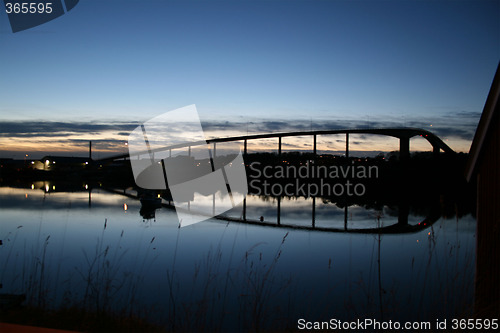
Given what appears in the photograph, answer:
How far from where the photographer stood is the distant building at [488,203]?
4602 millimetres

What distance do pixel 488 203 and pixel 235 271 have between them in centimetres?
731

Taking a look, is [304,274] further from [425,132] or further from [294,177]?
[294,177]

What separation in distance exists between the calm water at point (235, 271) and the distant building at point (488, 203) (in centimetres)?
23

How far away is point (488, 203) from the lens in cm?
503

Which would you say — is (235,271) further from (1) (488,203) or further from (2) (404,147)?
(2) (404,147)

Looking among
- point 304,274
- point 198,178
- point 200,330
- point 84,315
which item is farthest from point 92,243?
point 198,178

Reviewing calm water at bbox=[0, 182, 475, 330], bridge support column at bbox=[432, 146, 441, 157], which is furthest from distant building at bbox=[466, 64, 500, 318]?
bridge support column at bbox=[432, 146, 441, 157]

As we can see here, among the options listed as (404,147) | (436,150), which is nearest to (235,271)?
(404,147)

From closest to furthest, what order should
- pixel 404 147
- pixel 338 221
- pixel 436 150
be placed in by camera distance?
1. pixel 338 221
2. pixel 404 147
3. pixel 436 150

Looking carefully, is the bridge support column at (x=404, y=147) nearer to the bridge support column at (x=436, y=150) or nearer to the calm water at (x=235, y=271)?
the bridge support column at (x=436, y=150)

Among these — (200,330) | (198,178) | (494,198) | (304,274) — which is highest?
(494,198)

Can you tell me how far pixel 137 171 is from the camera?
77625mm

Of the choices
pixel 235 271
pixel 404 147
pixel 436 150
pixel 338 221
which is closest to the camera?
pixel 235 271

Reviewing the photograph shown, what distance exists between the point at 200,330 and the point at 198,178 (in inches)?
2864
